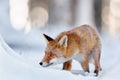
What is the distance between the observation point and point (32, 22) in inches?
781

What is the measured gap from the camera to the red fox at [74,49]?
5.07 metres

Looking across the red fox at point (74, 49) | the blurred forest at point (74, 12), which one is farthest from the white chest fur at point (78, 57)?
the blurred forest at point (74, 12)

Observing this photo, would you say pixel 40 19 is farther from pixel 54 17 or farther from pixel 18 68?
pixel 18 68

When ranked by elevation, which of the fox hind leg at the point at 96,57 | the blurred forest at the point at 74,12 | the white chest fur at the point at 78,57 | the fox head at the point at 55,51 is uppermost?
the fox head at the point at 55,51

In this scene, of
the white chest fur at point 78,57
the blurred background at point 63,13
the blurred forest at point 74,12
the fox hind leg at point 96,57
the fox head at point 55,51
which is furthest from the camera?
the blurred forest at point 74,12

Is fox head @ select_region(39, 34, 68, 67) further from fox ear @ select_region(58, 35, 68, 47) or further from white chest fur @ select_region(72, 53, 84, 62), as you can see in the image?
white chest fur @ select_region(72, 53, 84, 62)

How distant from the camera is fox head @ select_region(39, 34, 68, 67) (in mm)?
5018

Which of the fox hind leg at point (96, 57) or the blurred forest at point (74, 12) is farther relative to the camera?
the blurred forest at point (74, 12)

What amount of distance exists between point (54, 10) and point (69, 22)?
277cm

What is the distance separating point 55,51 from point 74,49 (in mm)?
285

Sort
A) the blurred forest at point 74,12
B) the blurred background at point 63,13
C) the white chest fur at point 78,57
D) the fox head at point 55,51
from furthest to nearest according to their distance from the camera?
the blurred forest at point 74,12 < the blurred background at point 63,13 < the white chest fur at point 78,57 < the fox head at point 55,51

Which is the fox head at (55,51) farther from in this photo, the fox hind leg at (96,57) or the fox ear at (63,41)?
the fox hind leg at (96,57)

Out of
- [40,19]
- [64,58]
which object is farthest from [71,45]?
[40,19]

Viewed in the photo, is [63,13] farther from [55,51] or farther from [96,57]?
[55,51]
